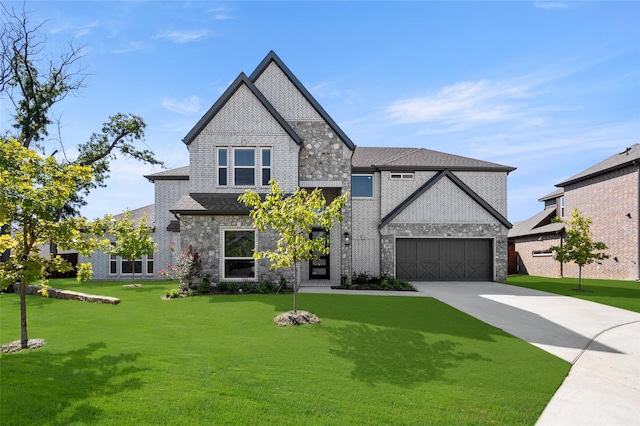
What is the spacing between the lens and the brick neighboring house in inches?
895

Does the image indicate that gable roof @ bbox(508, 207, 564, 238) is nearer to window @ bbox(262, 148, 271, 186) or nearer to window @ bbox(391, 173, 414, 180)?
window @ bbox(391, 173, 414, 180)

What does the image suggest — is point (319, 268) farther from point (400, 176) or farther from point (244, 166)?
point (244, 166)

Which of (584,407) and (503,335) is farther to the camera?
(503,335)

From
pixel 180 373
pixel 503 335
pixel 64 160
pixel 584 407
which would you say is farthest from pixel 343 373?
pixel 64 160

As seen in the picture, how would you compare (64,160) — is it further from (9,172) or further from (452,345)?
(452,345)

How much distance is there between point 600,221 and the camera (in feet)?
83.5

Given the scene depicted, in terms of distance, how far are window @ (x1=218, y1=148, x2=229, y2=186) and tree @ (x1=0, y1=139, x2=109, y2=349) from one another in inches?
298

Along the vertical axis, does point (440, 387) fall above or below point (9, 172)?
below

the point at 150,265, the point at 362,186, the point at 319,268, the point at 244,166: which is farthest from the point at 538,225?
the point at 150,265

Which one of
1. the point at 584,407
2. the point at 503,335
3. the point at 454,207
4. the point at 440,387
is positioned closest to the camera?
the point at 584,407

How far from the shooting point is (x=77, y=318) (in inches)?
406

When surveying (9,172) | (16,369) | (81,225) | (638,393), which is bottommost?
(638,393)

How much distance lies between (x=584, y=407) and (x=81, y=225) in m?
10.9

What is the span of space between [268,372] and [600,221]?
2892 cm
